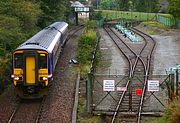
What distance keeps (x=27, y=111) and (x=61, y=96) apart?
266 centimetres

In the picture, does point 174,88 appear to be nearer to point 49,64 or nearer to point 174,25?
point 49,64

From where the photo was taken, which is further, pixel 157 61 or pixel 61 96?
pixel 157 61

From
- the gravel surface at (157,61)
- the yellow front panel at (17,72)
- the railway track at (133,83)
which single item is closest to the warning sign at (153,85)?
the gravel surface at (157,61)

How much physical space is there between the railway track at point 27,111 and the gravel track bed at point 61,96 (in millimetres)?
244

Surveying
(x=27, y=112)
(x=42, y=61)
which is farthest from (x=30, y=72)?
(x=27, y=112)

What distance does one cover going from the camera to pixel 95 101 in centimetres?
1908

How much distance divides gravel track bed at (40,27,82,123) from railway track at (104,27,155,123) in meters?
2.03

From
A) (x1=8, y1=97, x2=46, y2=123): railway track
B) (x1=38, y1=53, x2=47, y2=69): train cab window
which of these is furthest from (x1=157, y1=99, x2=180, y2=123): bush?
(x1=38, y1=53, x2=47, y2=69): train cab window

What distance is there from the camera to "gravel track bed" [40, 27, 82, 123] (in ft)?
54.4

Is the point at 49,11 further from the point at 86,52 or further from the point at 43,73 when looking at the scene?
the point at 43,73

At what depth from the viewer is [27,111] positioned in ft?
57.7

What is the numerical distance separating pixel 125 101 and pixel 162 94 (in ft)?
7.34

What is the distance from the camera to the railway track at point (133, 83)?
1673cm

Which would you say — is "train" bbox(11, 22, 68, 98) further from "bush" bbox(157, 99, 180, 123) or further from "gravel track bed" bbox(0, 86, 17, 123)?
"bush" bbox(157, 99, 180, 123)
